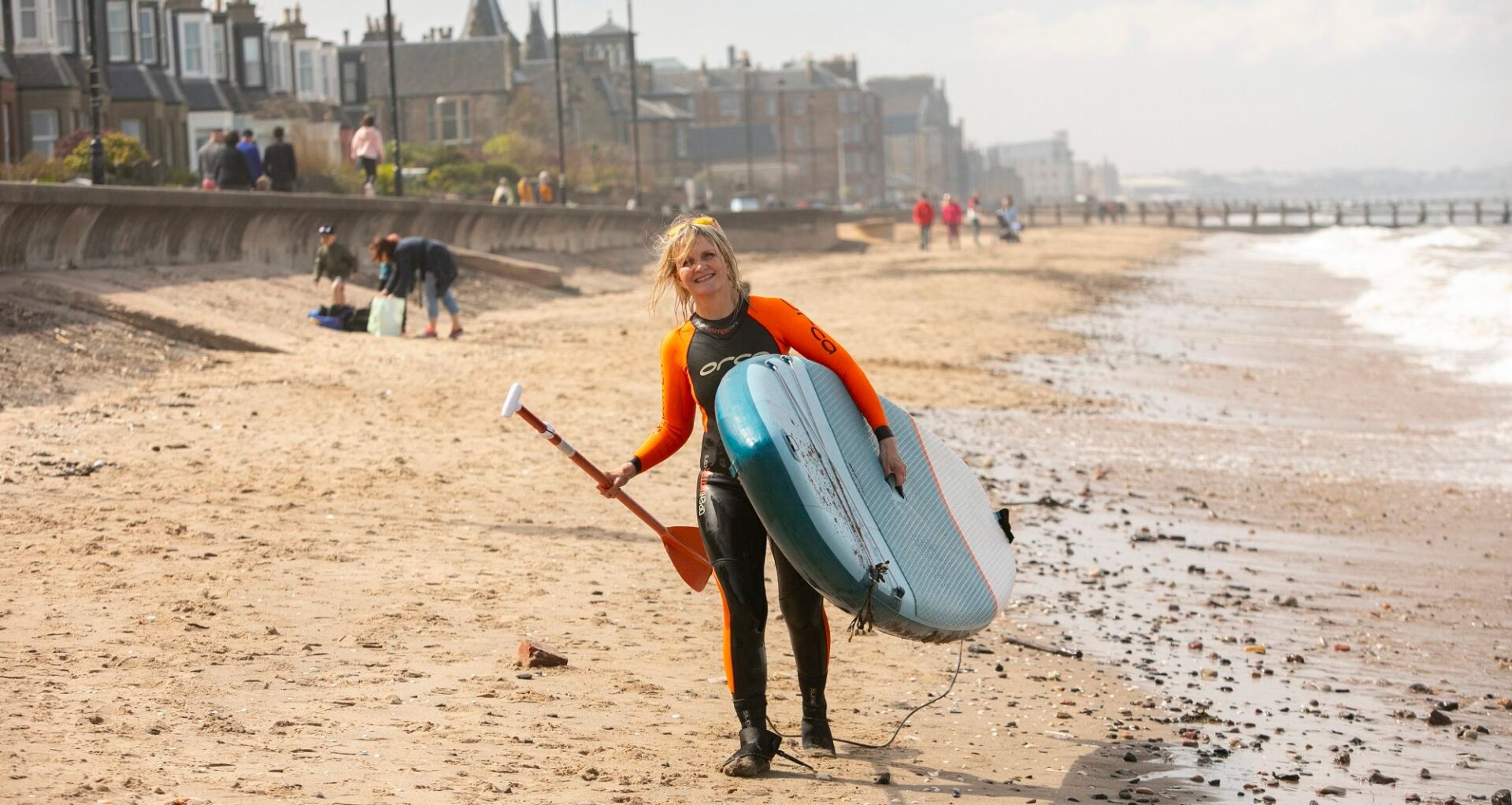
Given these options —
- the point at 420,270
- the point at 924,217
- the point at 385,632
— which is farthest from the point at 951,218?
the point at 385,632

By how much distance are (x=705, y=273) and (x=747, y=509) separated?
70 centimetres

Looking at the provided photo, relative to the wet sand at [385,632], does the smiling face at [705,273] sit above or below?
above

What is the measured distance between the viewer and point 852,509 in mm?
4984

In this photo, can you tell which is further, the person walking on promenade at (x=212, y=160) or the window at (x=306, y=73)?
the window at (x=306, y=73)

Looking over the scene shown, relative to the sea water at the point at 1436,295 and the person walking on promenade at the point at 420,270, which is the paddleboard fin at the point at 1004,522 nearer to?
the person walking on promenade at the point at 420,270

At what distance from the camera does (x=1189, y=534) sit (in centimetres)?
939

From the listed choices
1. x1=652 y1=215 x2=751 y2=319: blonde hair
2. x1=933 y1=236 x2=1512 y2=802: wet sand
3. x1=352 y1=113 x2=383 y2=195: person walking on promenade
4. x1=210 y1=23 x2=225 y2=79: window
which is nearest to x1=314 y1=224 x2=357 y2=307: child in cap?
x1=933 y1=236 x2=1512 y2=802: wet sand

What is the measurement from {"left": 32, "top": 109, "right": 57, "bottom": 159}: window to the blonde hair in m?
31.9

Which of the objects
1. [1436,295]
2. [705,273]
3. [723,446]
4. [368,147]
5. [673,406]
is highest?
[368,147]

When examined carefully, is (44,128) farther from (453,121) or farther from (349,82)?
(453,121)

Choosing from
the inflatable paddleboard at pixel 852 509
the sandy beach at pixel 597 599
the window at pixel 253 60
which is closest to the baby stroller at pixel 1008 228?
the window at pixel 253 60

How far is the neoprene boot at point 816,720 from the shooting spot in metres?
5.27

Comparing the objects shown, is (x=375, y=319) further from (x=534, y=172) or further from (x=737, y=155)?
(x=737, y=155)

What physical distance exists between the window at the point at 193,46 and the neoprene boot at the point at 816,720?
4519 centimetres
